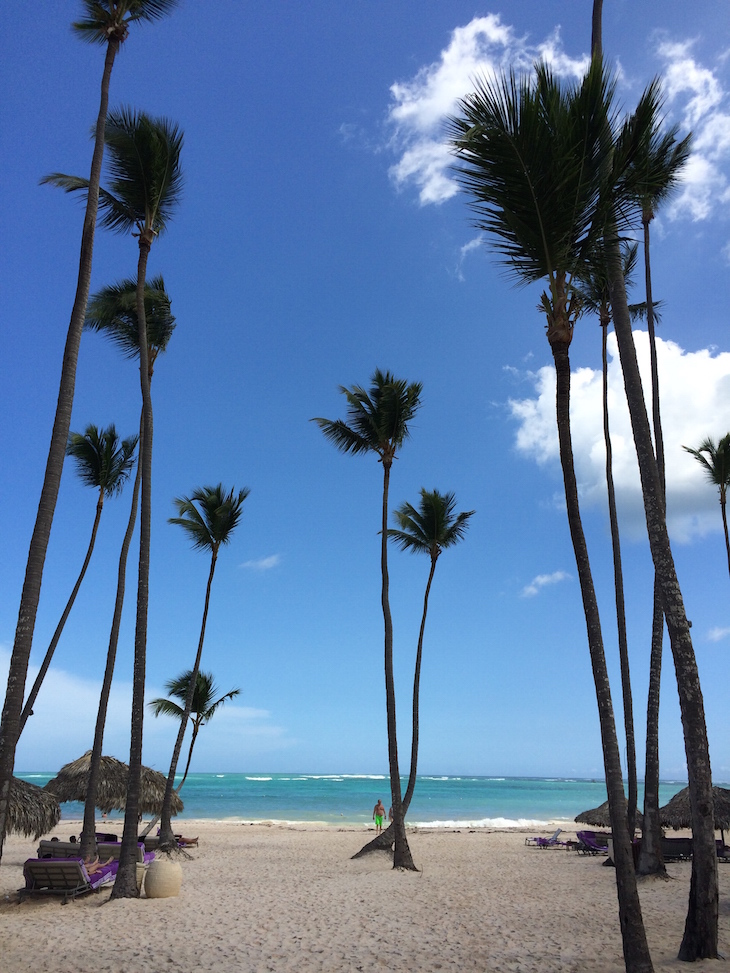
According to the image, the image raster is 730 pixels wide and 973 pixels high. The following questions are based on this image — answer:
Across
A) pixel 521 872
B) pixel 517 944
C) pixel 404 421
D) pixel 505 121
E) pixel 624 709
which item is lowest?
pixel 521 872

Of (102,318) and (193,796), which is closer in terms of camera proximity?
(102,318)

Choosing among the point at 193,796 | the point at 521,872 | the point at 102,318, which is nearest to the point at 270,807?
the point at 193,796

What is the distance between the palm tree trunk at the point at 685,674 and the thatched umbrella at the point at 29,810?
993 cm

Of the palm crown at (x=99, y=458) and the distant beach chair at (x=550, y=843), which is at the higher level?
the palm crown at (x=99, y=458)

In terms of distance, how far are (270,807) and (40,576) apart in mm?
49818

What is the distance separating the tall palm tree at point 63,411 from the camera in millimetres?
6488

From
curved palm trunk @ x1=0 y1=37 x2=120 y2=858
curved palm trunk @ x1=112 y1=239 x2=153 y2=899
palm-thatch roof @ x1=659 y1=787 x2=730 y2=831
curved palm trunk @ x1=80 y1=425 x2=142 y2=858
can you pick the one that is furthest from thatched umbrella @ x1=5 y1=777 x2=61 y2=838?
palm-thatch roof @ x1=659 y1=787 x2=730 y2=831

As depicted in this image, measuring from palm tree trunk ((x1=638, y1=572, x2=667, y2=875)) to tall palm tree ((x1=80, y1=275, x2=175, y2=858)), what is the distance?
8954 mm

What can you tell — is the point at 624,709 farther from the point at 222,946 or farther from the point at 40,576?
the point at 40,576

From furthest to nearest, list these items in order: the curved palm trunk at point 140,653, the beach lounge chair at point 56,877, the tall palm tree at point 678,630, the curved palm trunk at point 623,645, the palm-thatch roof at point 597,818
Answer: the palm-thatch roof at point 597,818
the curved palm trunk at point 623,645
the curved palm trunk at point 140,653
the beach lounge chair at point 56,877
the tall palm tree at point 678,630

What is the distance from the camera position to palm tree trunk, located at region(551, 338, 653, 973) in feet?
18.1

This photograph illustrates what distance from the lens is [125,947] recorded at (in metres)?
7.15

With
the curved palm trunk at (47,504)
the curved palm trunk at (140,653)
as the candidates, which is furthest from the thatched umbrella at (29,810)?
the curved palm trunk at (47,504)

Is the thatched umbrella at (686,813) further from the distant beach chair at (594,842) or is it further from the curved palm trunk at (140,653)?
the curved palm trunk at (140,653)
